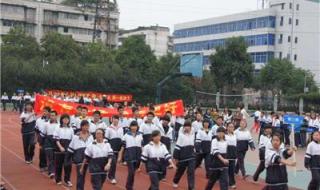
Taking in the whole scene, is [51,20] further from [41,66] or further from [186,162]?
[186,162]

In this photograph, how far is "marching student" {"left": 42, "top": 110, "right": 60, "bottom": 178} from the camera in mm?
13914

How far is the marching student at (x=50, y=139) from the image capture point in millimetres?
13914

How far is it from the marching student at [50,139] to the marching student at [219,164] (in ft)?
13.5

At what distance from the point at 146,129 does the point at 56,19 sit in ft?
206

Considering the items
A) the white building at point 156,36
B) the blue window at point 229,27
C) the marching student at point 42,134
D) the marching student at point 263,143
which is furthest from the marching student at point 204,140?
the white building at point 156,36

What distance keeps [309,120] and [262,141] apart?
37.8 feet

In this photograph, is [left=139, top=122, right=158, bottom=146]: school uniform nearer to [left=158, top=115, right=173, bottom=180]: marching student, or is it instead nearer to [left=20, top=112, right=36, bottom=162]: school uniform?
[left=158, top=115, right=173, bottom=180]: marching student

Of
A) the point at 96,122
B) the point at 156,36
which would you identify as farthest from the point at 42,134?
the point at 156,36

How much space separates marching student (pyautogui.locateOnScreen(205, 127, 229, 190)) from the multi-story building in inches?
2303

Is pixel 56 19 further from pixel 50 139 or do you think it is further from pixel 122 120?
pixel 50 139

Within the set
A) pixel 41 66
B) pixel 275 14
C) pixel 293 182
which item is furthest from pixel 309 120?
pixel 275 14

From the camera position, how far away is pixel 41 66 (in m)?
47.6

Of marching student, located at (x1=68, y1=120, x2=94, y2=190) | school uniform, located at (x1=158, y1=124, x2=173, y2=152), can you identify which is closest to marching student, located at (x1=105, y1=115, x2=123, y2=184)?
school uniform, located at (x1=158, y1=124, x2=173, y2=152)

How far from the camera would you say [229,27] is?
7844 cm
